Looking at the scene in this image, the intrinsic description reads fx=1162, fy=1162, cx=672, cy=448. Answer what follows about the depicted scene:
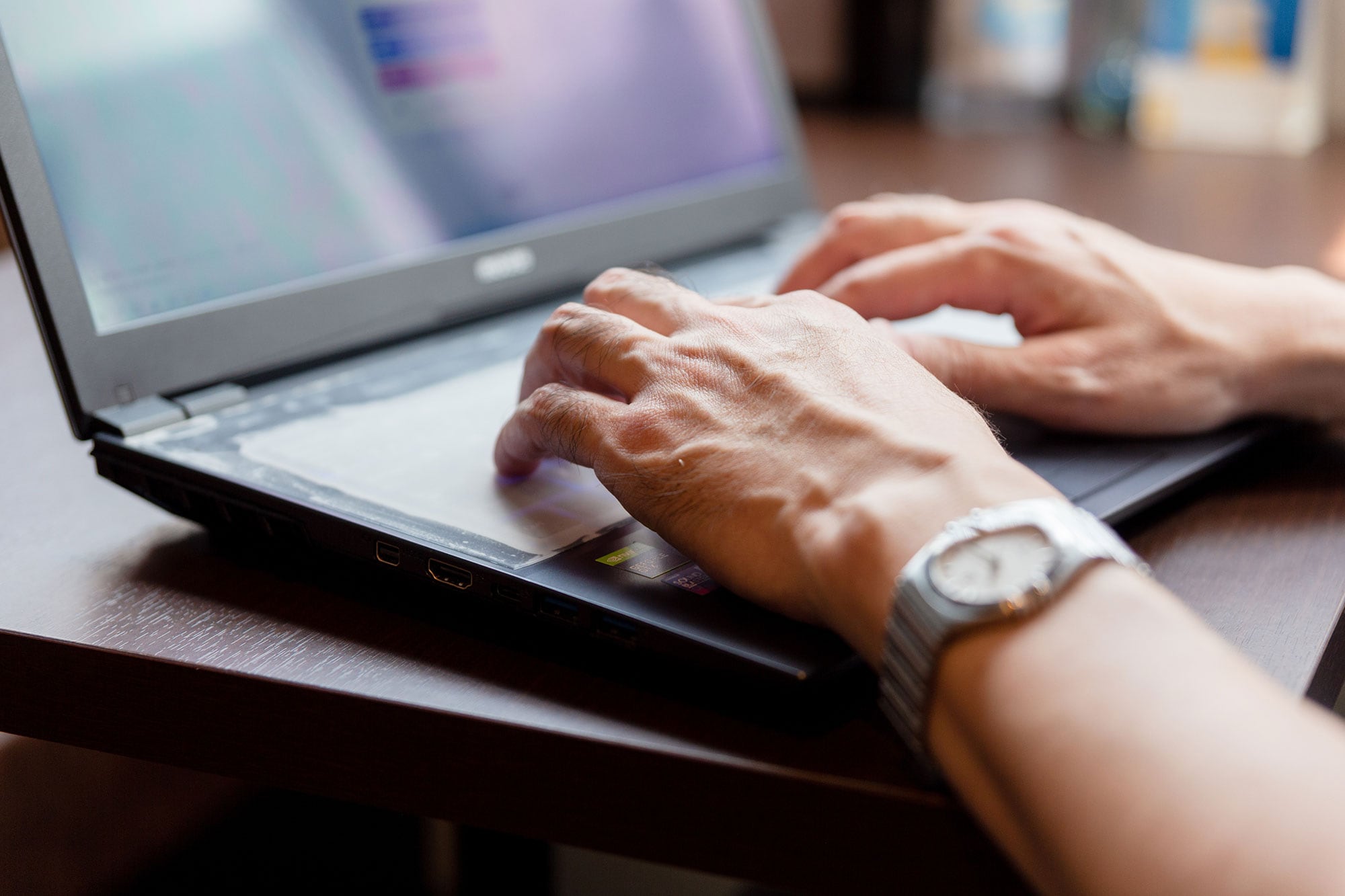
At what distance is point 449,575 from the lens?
454mm

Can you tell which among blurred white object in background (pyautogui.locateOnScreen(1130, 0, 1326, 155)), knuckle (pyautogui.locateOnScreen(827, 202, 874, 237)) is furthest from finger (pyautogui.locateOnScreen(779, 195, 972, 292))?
blurred white object in background (pyautogui.locateOnScreen(1130, 0, 1326, 155))

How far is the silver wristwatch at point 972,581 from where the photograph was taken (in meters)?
0.36

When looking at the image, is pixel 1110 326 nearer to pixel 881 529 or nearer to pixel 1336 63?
pixel 881 529

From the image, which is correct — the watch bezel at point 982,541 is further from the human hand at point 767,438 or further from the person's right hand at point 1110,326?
the person's right hand at point 1110,326

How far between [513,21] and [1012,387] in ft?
1.41

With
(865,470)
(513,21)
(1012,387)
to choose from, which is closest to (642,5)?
(513,21)

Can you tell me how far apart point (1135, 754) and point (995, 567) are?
7cm

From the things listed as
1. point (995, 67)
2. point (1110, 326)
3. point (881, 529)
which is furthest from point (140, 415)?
point (995, 67)

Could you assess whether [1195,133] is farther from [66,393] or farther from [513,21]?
[66,393]

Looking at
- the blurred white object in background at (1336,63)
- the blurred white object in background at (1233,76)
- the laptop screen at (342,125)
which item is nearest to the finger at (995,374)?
the laptop screen at (342,125)

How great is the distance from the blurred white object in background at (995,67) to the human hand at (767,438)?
1.16m

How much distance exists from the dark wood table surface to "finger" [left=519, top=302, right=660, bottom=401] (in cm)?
12

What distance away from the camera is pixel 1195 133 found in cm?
146

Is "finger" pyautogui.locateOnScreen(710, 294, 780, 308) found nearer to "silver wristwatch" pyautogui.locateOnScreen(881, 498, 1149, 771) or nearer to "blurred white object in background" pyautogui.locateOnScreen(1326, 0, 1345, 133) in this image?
"silver wristwatch" pyautogui.locateOnScreen(881, 498, 1149, 771)
